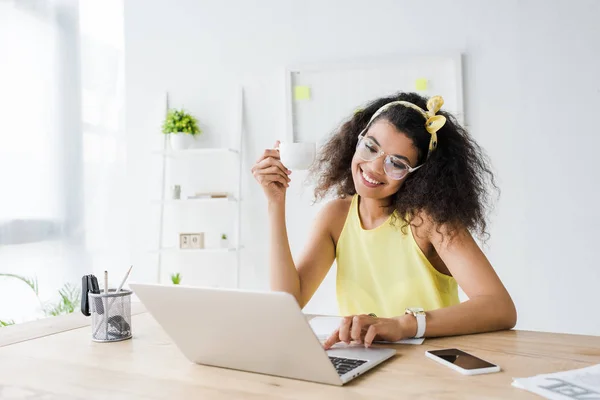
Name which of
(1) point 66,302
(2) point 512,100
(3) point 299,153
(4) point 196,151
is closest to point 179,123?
(4) point 196,151

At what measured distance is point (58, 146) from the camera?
319 centimetres

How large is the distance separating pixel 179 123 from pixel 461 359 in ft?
8.71

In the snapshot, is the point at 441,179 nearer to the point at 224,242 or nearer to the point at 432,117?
the point at 432,117

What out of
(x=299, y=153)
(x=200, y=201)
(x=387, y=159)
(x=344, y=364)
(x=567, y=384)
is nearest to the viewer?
(x=567, y=384)

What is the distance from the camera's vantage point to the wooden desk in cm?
87

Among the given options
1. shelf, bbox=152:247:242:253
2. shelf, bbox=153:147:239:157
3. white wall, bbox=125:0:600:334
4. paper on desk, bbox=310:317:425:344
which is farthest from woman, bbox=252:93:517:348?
shelf, bbox=153:147:239:157

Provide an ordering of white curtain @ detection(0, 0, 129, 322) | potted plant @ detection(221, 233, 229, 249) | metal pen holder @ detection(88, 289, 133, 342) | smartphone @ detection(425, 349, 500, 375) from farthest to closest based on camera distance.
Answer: potted plant @ detection(221, 233, 229, 249) → white curtain @ detection(0, 0, 129, 322) → metal pen holder @ detection(88, 289, 133, 342) → smartphone @ detection(425, 349, 500, 375)

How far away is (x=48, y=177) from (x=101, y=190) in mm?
464

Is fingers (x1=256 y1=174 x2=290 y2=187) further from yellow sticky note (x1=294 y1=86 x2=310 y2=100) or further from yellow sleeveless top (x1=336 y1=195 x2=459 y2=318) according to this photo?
yellow sticky note (x1=294 y1=86 x2=310 y2=100)

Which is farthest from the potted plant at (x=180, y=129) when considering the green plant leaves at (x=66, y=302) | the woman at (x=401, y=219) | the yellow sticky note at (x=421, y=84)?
the woman at (x=401, y=219)

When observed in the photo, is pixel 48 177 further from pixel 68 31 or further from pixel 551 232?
pixel 551 232

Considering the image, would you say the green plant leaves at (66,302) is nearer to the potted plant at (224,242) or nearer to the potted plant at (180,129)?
the potted plant at (224,242)

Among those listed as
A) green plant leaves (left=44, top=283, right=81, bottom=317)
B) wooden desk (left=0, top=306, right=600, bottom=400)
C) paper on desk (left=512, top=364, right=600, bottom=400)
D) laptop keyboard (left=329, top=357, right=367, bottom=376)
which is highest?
laptop keyboard (left=329, top=357, right=367, bottom=376)

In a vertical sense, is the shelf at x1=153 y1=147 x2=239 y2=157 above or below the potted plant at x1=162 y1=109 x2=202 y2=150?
below
